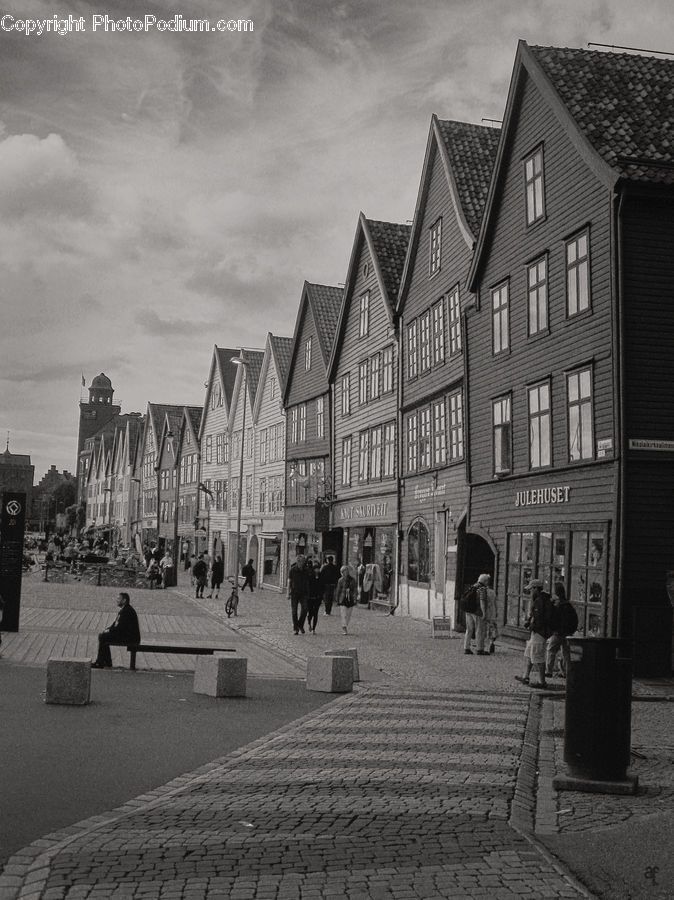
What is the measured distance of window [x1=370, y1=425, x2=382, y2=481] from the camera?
35.8 meters

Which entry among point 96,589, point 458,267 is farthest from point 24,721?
point 96,589

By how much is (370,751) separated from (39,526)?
18868cm

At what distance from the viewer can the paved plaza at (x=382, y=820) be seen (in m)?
5.72

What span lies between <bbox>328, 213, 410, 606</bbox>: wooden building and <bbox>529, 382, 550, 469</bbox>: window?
11.3 meters

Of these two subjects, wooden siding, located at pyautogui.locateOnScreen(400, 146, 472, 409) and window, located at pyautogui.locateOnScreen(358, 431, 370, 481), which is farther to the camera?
window, located at pyautogui.locateOnScreen(358, 431, 370, 481)

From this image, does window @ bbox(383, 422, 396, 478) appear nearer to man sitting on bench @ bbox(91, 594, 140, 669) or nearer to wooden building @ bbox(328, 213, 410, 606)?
wooden building @ bbox(328, 213, 410, 606)

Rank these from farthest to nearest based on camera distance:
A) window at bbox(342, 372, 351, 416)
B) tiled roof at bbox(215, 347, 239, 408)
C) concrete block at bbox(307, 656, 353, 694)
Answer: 1. tiled roof at bbox(215, 347, 239, 408)
2. window at bbox(342, 372, 351, 416)
3. concrete block at bbox(307, 656, 353, 694)

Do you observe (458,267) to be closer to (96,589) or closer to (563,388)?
(563,388)

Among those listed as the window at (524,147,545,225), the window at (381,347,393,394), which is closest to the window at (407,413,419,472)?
the window at (381,347,393,394)

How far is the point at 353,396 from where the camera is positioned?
3928 centimetres

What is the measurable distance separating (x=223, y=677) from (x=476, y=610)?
25.2 feet

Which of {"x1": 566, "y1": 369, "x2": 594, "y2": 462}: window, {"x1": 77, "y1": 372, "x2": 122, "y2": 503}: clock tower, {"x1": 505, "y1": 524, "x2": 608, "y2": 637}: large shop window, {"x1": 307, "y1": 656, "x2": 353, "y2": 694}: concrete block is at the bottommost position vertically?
{"x1": 307, "y1": 656, "x2": 353, "y2": 694}: concrete block

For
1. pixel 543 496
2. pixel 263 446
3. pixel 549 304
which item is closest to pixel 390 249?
pixel 549 304

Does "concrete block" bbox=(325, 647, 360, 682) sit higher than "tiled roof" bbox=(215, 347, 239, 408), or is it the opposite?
"tiled roof" bbox=(215, 347, 239, 408)
